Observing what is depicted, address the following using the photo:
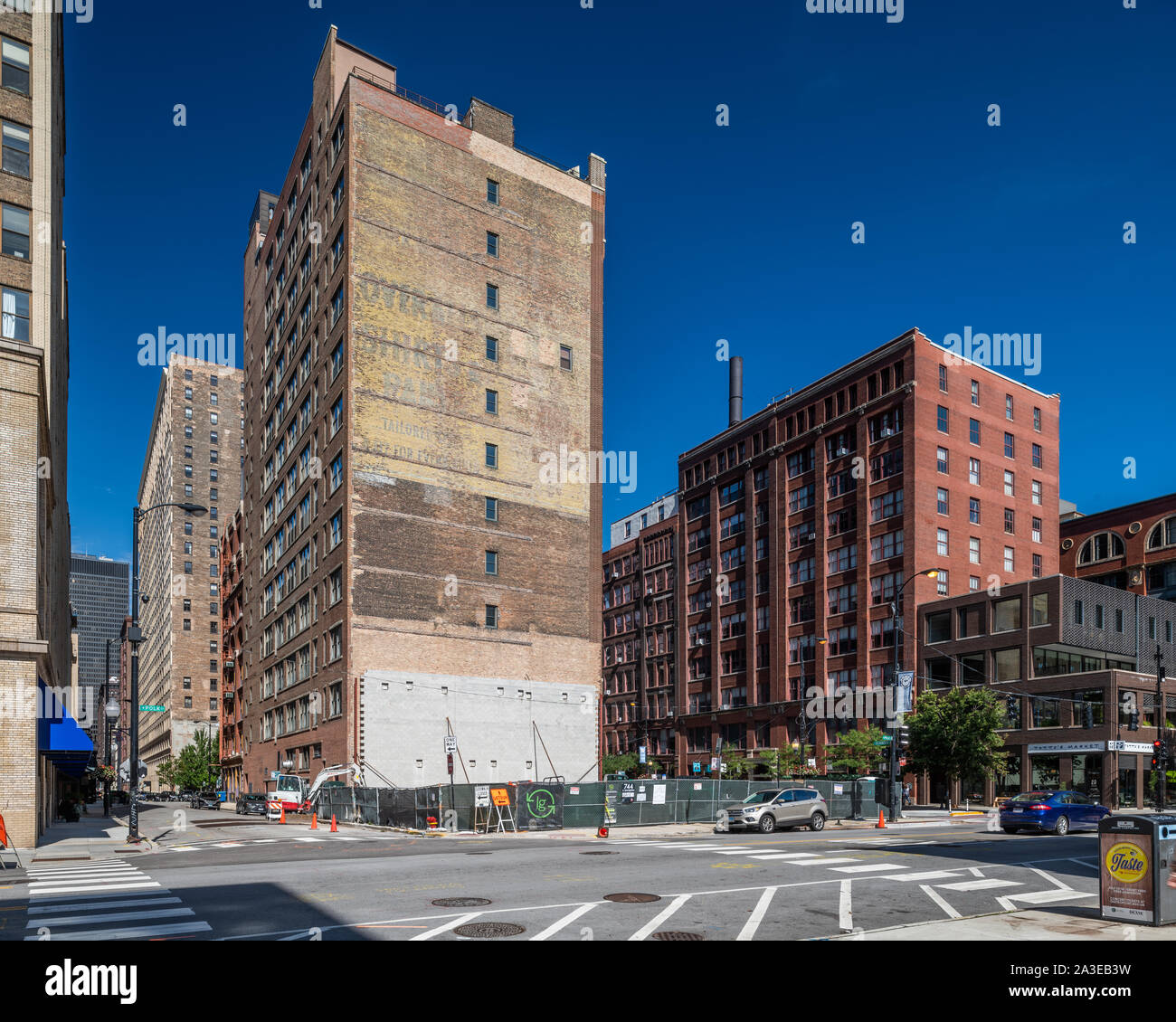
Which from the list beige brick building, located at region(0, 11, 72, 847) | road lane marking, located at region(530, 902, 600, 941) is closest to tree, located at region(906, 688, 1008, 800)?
beige brick building, located at region(0, 11, 72, 847)

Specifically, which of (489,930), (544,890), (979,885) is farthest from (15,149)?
(979,885)

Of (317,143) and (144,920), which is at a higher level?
(317,143)

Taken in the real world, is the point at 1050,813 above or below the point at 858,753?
above

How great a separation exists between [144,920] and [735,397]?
9410 centimetres

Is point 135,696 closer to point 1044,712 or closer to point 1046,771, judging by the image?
point 1044,712

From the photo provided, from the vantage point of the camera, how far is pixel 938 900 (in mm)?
14773

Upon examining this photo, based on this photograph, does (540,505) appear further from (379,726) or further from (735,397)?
(735,397)

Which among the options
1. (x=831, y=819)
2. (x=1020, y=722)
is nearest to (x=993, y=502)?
(x=1020, y=722)

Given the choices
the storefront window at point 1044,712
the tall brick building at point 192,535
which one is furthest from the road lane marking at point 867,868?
the tall brick building at point 192,535

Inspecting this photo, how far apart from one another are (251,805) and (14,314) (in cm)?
3436

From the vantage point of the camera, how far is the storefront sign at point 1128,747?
60.8m

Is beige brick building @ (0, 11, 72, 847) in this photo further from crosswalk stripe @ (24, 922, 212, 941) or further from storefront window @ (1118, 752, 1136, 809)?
storefront window @ (1118, 752, 1136, 809)

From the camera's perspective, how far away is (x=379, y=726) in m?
52.6
